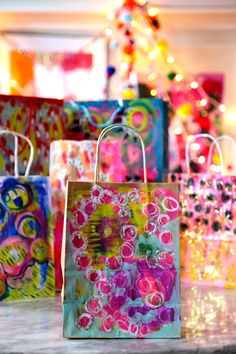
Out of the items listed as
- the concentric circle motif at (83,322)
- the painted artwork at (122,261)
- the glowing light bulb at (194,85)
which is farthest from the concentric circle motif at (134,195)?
the glowing light bulb at (194,85)

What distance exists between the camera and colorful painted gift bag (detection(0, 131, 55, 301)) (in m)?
1.27

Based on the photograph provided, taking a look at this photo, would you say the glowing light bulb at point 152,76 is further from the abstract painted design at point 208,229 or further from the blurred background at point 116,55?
the abstract painted design at point 208,229

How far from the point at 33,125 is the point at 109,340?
2.24 feet

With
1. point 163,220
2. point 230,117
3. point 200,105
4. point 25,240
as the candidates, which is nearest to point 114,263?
point 163,220

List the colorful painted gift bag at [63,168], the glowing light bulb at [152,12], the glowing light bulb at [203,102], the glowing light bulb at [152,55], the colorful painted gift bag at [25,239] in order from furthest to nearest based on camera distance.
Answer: the glowing light bulb at [203,102]
the glowing light bulb at [152,55]
the glowing light bulb at [152,12]
the colorful painted gift bag at [63,168]
the colorful painted gift bag at [25,239]

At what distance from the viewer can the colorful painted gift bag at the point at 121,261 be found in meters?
1.02

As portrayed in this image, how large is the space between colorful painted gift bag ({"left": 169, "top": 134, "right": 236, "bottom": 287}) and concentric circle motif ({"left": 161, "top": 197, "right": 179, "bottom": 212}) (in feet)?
1.31

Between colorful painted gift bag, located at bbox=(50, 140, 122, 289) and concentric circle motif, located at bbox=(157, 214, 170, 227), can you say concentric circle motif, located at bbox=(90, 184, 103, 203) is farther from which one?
colorful painted gift bag, located at bbox=(50, 140, 122, 289)

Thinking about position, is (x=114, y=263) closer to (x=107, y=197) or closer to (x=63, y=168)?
(x=107, y=197)

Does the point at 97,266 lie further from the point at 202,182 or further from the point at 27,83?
the point at 27,83

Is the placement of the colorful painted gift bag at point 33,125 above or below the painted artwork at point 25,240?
above

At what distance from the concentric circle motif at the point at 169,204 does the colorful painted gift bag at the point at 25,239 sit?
36cm

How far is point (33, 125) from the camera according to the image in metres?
1.51

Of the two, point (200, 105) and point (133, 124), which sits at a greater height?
point (200, 105)
